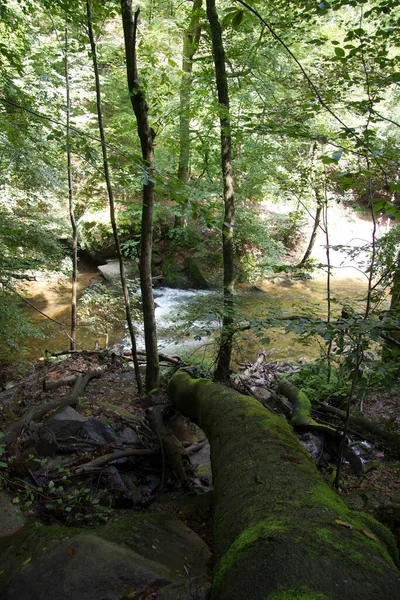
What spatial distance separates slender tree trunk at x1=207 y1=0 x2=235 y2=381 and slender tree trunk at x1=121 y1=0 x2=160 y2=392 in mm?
1141

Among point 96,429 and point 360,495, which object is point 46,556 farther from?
point 360,495

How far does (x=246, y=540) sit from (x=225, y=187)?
5.50 meters

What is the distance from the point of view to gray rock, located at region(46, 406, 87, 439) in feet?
13.4

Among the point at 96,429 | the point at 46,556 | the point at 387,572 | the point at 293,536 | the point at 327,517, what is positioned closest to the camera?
the point at 387,572

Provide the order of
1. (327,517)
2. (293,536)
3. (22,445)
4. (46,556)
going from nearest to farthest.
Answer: (293,536)
(327,517)
(46,556)
(22,445)

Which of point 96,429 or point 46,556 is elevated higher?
point 46,556

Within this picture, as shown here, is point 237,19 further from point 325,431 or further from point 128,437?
point 325,431

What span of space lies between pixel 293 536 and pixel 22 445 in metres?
3.42

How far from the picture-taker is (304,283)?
16078 millimetres

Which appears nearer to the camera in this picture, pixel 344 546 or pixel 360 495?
pixel 344 546

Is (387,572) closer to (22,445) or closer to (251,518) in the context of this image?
(251,518)

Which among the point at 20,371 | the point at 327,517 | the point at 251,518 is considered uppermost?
the point at 327,517

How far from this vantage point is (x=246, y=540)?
1550mm

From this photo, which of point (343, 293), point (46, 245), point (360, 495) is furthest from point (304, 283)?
point (360, 495)
